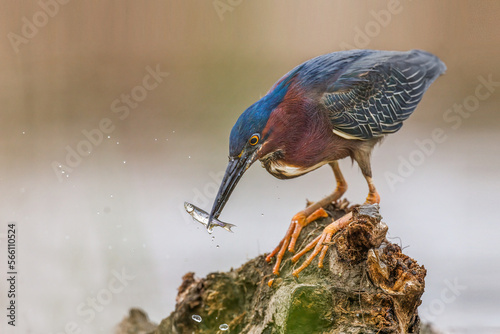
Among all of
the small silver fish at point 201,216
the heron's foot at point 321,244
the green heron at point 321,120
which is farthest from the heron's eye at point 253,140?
the heron's foot at point 321,244

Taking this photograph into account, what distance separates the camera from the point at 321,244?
288cm

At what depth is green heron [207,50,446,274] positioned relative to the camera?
9.61 feet

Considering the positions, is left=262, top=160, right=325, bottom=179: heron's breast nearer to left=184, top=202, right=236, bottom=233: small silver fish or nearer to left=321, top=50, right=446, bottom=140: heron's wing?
left=321, top=50, right=446, bottom=140: heron's wing

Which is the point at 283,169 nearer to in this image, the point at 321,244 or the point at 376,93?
the point at 321,244

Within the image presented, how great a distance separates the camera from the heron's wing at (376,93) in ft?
10.5

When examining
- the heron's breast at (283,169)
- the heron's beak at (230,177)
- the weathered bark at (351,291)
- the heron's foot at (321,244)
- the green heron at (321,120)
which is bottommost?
the weathered bark at (351,291)

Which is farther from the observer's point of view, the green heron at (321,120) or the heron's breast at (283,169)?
the heron's breast at (283,169)

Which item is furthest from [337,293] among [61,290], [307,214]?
[61,290]

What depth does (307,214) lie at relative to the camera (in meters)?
3.31

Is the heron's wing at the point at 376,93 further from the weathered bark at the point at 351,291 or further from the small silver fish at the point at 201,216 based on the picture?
the small silver fish at the point at 201,216

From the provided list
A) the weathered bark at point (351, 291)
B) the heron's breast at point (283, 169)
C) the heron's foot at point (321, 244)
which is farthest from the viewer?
the heron's breast at point (283, 169)

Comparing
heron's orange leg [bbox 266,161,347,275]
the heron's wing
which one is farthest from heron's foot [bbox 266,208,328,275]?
the heron's wing

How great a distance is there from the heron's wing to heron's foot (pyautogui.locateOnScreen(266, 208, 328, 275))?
0.51 meters

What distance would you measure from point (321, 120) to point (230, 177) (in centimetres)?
66
